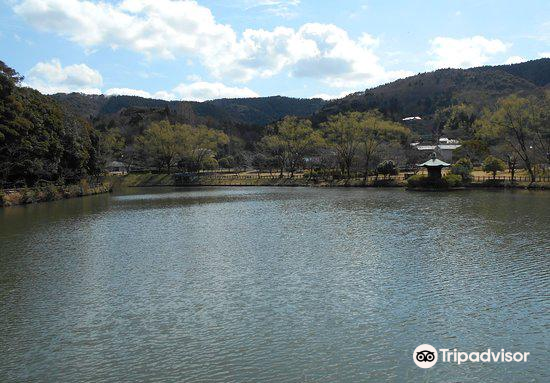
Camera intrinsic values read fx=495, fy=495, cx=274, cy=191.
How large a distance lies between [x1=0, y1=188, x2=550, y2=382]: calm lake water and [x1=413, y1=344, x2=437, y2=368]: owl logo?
17 cm

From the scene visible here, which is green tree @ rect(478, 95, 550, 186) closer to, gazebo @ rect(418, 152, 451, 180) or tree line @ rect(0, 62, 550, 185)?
tree line @ rect(0, 62, 550, 185)

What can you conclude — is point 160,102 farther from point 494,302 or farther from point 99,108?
point 494,302

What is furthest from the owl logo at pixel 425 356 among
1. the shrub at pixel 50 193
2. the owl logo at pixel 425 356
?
the shrub at pixel 50 193

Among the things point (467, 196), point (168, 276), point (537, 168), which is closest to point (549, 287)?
point (168, 276)

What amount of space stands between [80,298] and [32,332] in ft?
8.65

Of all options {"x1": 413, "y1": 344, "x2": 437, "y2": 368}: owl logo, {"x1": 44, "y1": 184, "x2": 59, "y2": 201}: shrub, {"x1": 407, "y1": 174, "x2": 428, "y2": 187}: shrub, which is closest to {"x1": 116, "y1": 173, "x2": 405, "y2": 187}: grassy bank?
{"x1": 407, "y1": 174, "x2": 428, "y2": 187}: shrub

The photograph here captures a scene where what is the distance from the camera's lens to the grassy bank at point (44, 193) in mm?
42781

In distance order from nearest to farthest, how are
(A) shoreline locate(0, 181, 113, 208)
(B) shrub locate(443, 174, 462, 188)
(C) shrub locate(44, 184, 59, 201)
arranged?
(A) shoreline locate(0, 181, 113, 208) < (C) shrub locate(44, 184, 59, 201) < (B) shrub locate(443, 174, 462, 188)

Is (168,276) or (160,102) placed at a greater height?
(160,102)

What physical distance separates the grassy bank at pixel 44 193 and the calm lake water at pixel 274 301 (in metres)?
17.6

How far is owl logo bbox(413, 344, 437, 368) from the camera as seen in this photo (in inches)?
375

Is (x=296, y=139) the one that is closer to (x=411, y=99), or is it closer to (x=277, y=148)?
(x=277, y=148)

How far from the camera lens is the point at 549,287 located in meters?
14.1

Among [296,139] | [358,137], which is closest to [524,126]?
[358,137]
